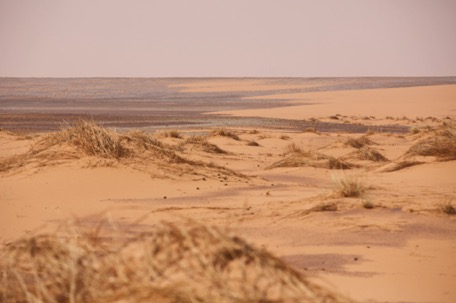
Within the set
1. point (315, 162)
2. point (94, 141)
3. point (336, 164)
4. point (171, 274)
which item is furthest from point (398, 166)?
point (171, 274)

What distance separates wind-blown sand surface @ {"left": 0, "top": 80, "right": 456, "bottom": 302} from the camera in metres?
6.19

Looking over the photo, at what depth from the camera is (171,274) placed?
12.4 feet

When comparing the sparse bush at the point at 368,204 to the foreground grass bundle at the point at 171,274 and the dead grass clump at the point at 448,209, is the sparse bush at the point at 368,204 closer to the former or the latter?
the dead grass clump at the point at 448,209

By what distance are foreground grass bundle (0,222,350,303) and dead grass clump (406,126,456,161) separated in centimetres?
971

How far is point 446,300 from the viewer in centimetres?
523

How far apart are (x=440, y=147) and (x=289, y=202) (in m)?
5.09

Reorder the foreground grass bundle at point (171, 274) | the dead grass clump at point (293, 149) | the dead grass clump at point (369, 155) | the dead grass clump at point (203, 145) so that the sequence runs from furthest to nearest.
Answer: the dead grass clump at point (203, 145), the dead grass clump at point (293, 149), the dead grass clump at point (369, 155), the foreground grass bundle at point (171, 274)

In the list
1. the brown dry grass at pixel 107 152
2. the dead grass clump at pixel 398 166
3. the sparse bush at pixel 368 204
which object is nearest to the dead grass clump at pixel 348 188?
the sparse bush at pixel 368 204

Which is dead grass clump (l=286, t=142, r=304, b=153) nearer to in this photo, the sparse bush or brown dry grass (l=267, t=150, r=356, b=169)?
brown dry grass (l=267, t=150, r=356, b=169)

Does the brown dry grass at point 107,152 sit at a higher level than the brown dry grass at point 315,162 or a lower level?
higher

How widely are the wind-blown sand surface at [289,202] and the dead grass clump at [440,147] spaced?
3cm

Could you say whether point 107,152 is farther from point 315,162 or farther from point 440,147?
point 440,147

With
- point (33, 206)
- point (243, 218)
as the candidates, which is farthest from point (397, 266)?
point (33, 206)

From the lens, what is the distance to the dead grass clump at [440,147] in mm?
12984
